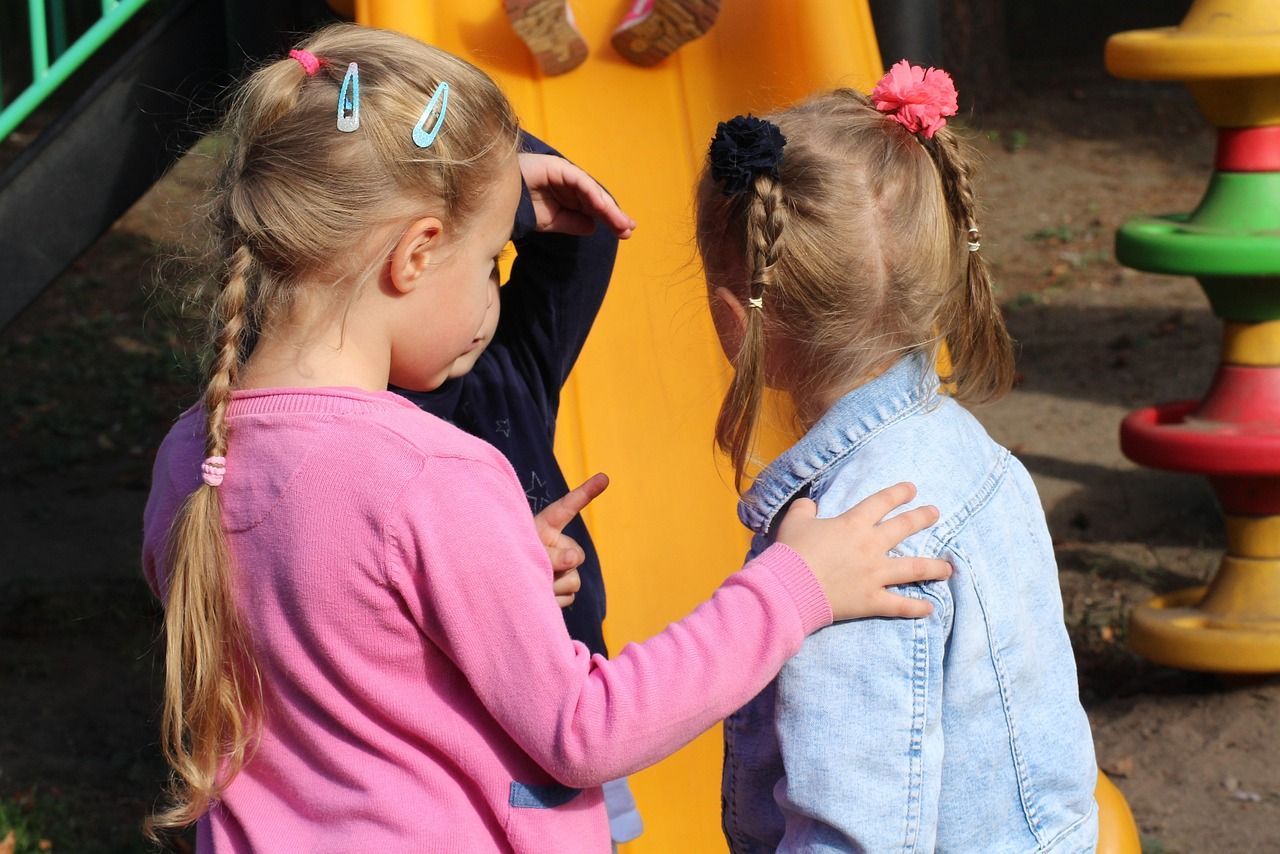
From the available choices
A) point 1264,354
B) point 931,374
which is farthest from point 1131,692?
point 931,374

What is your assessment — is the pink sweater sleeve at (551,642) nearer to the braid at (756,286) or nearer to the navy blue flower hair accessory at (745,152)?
the braid at (756,286)

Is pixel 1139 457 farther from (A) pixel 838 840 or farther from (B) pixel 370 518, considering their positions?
(B) pixel 370 518

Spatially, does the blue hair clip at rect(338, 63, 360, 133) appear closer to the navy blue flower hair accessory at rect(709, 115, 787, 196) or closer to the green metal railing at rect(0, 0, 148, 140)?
the navy blue flower hair accessory at rect(709, 115, 787, 196)

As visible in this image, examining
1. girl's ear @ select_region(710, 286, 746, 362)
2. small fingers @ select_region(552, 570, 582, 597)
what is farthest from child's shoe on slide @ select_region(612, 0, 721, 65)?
small fingers @ select_region(552, 570, 582, 597)

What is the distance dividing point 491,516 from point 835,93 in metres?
0.74

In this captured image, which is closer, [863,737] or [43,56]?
[863,737]

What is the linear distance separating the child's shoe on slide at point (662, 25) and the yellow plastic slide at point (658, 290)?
0.07 metres

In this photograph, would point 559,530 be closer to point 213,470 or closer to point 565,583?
point 565,583

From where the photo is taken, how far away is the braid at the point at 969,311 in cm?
173

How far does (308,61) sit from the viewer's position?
159 centimetres

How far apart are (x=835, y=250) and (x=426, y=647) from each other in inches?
25.0

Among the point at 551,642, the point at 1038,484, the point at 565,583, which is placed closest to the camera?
the point at 551,642

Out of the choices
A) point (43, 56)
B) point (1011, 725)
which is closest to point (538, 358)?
point (1011, 725)

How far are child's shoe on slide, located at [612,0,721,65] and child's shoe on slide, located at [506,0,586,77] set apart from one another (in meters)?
0.12
